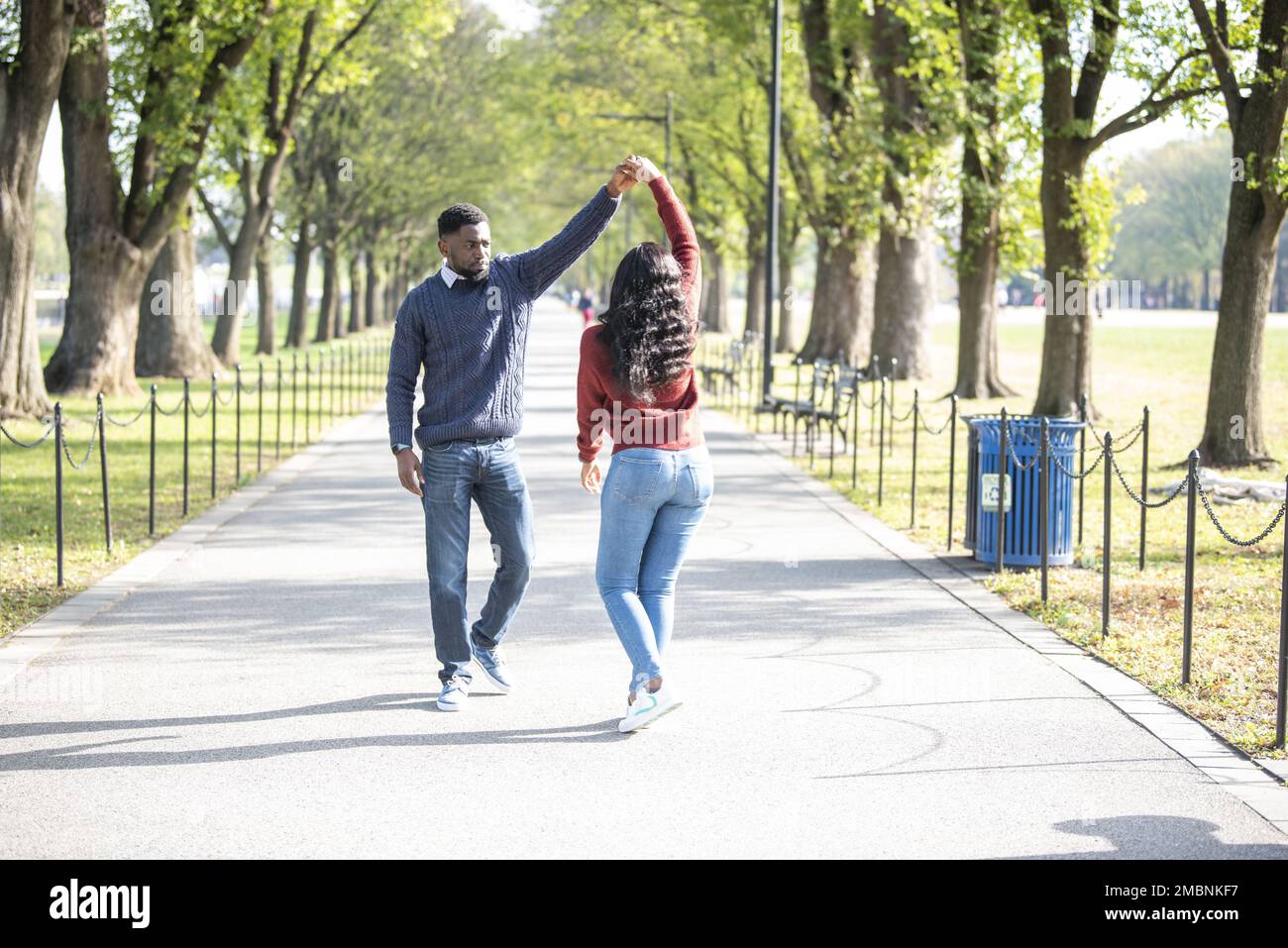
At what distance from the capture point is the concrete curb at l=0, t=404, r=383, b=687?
27.0 feet

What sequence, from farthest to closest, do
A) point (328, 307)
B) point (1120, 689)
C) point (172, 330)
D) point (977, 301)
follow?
point (328, 307)
point (172, 330)
point (977, 301)
point (1120, 689)

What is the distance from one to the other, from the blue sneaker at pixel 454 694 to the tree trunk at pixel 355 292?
5000cm

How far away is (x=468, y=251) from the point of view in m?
6.86

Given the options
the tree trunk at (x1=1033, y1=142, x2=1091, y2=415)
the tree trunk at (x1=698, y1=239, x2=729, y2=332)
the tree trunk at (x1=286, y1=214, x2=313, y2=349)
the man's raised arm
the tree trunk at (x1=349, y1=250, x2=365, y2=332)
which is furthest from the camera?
the tree trunk at (x1=698, y1=239, x2=729, y2=332)

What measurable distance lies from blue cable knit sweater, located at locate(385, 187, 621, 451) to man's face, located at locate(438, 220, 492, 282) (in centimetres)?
6

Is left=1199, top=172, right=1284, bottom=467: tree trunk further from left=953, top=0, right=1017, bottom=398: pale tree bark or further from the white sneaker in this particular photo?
the white sneaker

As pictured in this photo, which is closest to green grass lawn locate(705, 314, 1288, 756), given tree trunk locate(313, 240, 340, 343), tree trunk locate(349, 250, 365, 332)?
tree trunk locate(313, 240, 340, 343)

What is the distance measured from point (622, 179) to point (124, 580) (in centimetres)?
513

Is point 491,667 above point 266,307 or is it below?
below

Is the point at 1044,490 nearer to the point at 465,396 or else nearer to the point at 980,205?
the point at 465,396

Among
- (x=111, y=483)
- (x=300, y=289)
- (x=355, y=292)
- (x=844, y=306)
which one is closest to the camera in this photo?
(x=111, y=483)

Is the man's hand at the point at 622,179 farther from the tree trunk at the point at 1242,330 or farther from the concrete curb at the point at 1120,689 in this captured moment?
the tree trunk at the point at 1242,330

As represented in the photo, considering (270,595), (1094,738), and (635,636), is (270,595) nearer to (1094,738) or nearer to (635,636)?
(635,636)

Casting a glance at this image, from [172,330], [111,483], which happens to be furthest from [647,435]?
[172,330]
